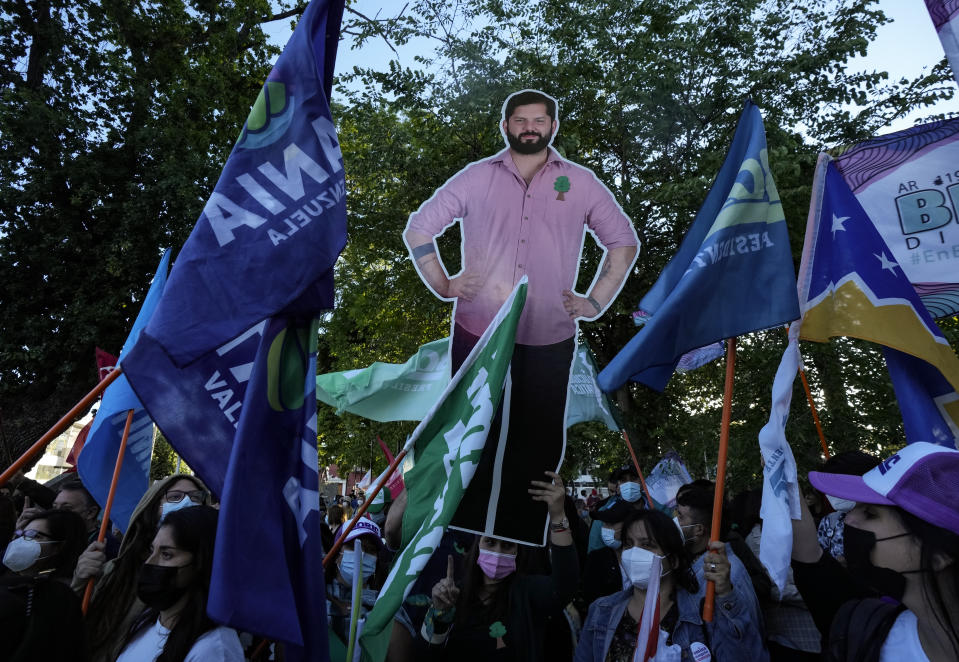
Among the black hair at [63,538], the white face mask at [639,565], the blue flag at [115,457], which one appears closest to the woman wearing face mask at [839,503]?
the white face mask at [639,565]

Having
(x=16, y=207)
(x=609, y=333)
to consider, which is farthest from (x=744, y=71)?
(x=16, y=207)

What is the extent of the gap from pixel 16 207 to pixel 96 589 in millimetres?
12413

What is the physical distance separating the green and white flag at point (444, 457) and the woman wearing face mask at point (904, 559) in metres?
1.66

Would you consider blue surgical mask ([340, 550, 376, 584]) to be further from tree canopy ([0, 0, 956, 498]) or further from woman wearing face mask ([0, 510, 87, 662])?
tree canopy ([0, 0, 956, 498])

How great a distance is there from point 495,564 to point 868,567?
6.41 ft

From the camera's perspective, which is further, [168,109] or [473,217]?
[168,109]

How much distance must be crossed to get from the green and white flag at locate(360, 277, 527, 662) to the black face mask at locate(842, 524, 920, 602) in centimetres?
165

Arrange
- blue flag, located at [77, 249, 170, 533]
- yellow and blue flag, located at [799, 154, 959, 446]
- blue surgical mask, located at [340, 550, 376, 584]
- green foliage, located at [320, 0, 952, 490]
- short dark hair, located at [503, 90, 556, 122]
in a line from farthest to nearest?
green foliage, located at [320, 0, 952, 490] < short dark hair, located at [503, 90, 556, 122] < blue flag, located at [77, 249, 170, 533] < blue surgical mask, located at [340, 550, 376, 584] < yellow and blue flag, located at [799, 154, 959, 446]

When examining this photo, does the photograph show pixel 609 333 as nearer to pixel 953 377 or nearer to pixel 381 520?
pixel 381 520

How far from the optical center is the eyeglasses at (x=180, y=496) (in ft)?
14.6

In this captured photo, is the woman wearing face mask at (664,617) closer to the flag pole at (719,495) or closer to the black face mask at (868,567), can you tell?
the flag pole at (719,495)

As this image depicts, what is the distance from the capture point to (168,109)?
14.7m

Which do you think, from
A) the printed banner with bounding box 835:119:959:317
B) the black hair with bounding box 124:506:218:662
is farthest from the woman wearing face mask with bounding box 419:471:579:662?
the printed banner with bounding box 835:119:959:317

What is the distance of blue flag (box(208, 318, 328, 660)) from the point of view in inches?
99.4
